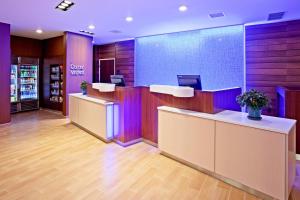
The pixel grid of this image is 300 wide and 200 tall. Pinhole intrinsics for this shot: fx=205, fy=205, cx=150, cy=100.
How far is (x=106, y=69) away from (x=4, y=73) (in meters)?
4.24

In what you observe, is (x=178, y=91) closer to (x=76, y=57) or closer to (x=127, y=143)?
(x=127, y=143)

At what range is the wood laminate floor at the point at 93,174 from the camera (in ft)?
8.52

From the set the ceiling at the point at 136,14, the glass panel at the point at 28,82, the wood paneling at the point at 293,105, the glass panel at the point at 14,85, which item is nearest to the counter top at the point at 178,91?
the ceiling at the point at 136,14

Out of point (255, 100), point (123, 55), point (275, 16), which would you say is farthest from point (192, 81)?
point (123, 55)

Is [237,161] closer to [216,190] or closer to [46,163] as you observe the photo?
[216,190]

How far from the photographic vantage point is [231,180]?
9.28 ft

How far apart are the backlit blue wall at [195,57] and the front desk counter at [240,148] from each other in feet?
11.2

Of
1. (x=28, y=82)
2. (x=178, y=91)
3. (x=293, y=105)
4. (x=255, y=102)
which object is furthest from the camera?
(x=28, y=82)

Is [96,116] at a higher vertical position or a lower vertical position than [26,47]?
lower

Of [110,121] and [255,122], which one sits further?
[110,121]

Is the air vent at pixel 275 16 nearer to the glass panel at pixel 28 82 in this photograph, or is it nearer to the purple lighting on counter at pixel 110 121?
the purple lighting on counter at pixel 110 121

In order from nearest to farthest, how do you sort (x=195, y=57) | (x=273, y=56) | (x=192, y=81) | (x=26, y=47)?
(x=192, y=81), (x=273, y=56), (x=195, y=57), (x=26, y=47)

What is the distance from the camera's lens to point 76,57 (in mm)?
7434

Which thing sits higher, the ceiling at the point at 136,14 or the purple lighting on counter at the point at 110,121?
the ceiling at the point at 136,14
